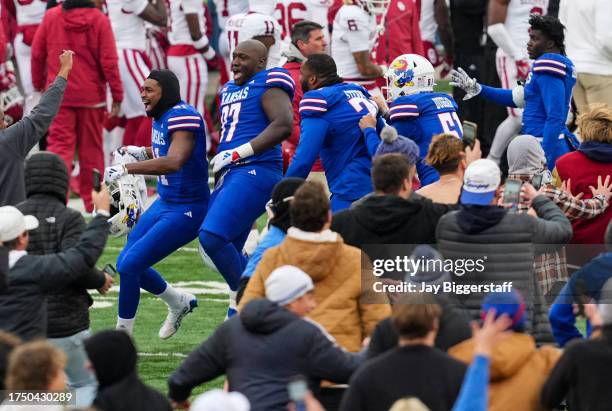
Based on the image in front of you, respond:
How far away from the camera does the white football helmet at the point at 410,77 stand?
913 cm

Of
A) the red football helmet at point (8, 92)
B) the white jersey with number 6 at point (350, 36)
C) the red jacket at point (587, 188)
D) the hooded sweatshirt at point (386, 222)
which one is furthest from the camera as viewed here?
the red football helmet at point (8, 92)

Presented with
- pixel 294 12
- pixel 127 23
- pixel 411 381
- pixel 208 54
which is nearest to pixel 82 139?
pixel 127 23

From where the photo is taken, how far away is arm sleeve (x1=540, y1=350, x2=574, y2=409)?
561cm

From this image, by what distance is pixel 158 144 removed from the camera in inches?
362

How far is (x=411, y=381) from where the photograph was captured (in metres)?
5.52

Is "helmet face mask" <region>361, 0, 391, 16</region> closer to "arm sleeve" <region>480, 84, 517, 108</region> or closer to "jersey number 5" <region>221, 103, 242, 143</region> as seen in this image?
"arm sleeve" <region>480, 84, 517, 108</region>

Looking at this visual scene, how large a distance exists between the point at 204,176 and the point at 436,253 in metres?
3.03

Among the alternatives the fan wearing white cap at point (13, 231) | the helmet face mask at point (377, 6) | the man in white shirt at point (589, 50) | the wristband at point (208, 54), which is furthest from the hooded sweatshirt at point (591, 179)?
the wristband at point (208, 54)

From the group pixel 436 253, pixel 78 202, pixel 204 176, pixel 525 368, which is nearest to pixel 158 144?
pixel 204 176

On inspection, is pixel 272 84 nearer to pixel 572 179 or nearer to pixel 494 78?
pixel 572 179

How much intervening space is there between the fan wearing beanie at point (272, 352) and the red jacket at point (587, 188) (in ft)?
9.09

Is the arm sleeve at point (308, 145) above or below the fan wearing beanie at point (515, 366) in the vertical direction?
below

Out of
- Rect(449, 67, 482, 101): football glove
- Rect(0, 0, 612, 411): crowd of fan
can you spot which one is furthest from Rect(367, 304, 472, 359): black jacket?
Rect(449, 67, 482, 101): football glove

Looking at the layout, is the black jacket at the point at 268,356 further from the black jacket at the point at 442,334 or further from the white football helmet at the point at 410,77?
the white football helmet at the point at 410,77
